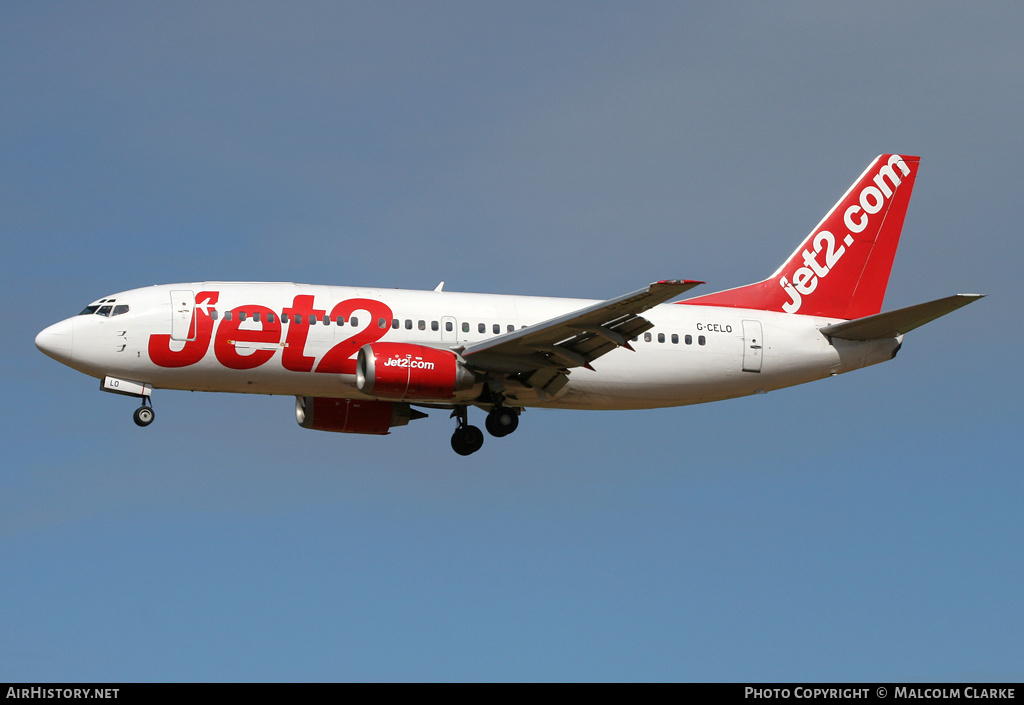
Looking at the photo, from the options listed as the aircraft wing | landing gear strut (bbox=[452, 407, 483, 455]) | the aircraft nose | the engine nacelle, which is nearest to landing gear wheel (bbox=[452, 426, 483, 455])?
landing gear strut (bbox=[452, 407, 483, 455])

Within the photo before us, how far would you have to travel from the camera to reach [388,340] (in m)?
41.5

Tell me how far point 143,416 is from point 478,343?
10104 millimetres

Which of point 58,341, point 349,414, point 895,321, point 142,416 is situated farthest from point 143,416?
point 895,321

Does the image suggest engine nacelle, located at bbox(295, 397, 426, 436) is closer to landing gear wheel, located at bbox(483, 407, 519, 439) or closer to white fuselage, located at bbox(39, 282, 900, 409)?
white fuselage, located at bbox(39, 282, 900, 409)

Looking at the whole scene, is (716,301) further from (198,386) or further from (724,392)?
(198,386)

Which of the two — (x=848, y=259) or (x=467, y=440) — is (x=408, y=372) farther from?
(x=848, y=259)

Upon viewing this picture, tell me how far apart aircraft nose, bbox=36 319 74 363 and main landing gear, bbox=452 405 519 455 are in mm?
11824

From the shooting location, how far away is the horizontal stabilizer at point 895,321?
40.4 m

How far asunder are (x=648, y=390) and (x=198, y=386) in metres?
13.9

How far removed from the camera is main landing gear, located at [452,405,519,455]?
140ft

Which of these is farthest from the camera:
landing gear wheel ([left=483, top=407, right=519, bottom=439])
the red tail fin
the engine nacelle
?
the red tail fin

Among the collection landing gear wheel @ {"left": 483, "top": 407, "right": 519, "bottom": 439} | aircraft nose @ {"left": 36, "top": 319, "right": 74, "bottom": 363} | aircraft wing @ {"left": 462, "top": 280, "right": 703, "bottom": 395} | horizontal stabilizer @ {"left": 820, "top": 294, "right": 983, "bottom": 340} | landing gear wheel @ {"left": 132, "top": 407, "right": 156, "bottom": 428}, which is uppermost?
horizontal stabilizer @ {"left": 820, "top": 294, "right": 983, "bottom": 340}
